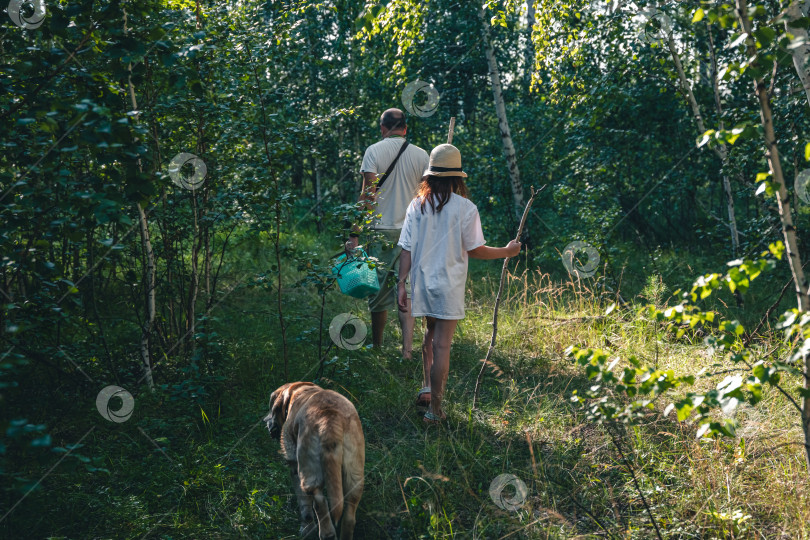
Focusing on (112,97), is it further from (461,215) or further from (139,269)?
(139,269)

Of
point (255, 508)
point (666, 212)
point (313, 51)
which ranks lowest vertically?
point (255, 508)

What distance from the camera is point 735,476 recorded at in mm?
3059

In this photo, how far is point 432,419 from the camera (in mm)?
3867

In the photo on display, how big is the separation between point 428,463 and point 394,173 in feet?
8.44

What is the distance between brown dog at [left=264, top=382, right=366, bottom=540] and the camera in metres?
2.66

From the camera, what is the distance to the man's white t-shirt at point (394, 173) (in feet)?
16.3

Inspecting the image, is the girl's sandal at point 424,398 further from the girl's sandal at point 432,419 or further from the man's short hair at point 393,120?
the man's short hair at point 393,120

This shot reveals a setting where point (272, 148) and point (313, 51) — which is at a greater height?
point (313, 51)

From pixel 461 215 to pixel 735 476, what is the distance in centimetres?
212

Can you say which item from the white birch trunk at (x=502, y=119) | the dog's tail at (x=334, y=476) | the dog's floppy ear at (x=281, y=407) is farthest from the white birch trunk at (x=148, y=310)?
the white birch trunk at (x=502, y=119)

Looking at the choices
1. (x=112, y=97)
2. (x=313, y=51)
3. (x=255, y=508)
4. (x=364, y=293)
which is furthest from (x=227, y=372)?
(x=313, y=51)

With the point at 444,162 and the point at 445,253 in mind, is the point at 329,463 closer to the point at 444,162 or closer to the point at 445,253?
the point at 445,253

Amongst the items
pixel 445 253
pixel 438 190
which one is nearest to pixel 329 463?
pixel 445 253

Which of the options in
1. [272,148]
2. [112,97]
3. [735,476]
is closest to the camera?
[112,97]
